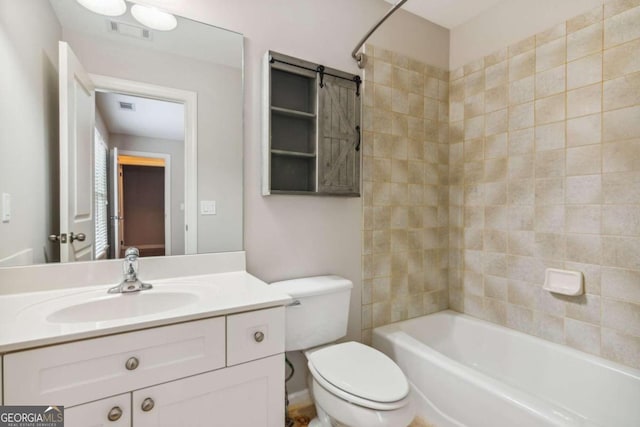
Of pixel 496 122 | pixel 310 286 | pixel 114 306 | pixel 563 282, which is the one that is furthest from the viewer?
pixel 496 122

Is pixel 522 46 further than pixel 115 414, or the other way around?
pixel 522 46

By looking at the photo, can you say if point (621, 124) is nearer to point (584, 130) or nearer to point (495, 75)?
point (584, 130)

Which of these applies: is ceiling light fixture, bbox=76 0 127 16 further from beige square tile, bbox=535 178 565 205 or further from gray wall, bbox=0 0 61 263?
beige square tile, bbox=535 178 565 205

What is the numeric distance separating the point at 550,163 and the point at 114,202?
2218 mm

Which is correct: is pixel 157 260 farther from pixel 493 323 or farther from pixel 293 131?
pixel 493 323

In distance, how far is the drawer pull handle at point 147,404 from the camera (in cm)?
92

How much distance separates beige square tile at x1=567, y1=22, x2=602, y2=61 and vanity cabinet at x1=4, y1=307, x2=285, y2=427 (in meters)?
1.98

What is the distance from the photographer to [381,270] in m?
2.04

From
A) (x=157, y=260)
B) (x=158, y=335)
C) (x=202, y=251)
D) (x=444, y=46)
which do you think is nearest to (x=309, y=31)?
(x=444, y=46)

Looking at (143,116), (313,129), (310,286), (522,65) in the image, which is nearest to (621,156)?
(522,65)

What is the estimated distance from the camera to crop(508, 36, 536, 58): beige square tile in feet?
6.04

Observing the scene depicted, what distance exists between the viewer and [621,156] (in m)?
1.50

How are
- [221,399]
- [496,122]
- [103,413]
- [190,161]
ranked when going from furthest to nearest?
[496,122] → [190,161] → [221,399] → [103,413]

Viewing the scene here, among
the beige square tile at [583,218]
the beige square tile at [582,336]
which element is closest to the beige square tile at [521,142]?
the beige square tile at [583,218]
